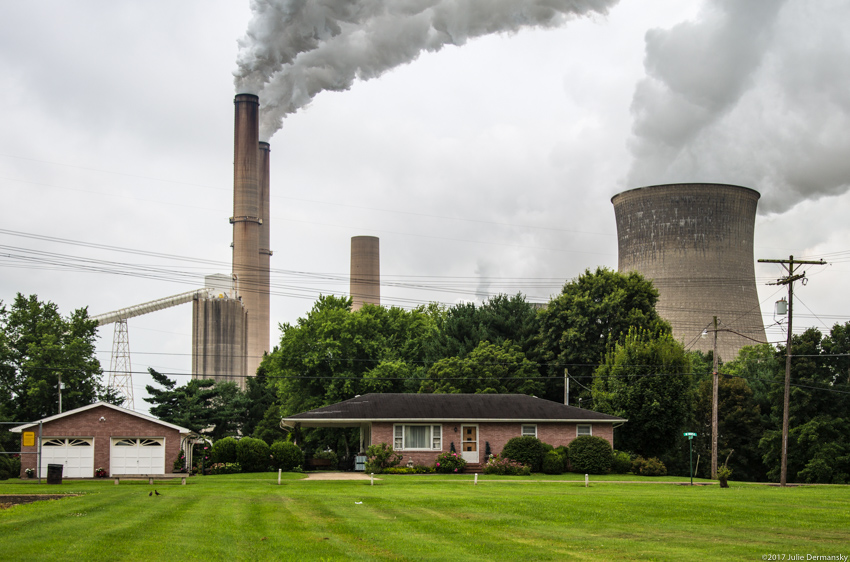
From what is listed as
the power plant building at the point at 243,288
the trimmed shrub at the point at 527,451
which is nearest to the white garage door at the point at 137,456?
the trimmed shrub at the point at 527,451

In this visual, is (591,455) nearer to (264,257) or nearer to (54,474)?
(54,474)

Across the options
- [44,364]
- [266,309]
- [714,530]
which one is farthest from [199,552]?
[266,309]

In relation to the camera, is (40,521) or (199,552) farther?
(40,521)

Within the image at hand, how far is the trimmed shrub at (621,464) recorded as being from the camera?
3872 centimetres

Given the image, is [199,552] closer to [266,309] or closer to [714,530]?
[714,530]

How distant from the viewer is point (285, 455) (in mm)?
38469

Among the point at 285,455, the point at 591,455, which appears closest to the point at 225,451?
the point at 285,455

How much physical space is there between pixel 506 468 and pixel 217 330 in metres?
58.2

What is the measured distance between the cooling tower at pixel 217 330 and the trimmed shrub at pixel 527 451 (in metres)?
56.1

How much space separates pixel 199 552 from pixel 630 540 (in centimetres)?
697

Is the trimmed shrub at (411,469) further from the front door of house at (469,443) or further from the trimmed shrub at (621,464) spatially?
the trimmed shrub at (621,464)

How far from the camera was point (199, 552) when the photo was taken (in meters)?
12.0

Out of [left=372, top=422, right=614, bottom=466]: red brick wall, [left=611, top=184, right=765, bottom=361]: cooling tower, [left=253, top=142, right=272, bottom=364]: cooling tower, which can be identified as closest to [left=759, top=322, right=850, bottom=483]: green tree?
[left=611, top=184, right=765, bottom=361]: cooling tower

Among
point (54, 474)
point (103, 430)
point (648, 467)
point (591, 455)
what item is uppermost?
point (103, 430)
